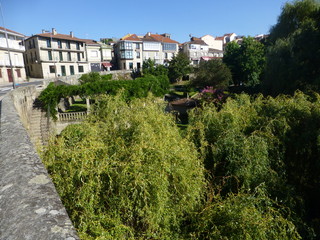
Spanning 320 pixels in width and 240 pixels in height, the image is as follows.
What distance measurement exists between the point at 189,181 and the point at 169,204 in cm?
83

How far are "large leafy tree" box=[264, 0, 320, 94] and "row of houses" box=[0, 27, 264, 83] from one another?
3611cm

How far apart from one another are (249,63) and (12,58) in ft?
139

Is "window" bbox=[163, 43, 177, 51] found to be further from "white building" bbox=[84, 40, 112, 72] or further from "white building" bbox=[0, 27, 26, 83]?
"white building" bbox=[0, 27, 26, 83]

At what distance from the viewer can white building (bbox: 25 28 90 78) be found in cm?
4525

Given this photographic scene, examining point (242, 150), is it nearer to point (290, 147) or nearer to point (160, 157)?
point (290, 147)

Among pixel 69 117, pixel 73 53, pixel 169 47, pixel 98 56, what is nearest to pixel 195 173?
pixel 69 117

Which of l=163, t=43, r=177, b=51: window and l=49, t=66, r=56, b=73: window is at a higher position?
l=163, t=43, r=177, b=51: window

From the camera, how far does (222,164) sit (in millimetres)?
7062

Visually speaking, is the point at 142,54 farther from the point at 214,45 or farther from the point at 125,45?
the point at 214,45

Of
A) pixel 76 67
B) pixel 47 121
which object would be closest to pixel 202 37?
pixel 76 67

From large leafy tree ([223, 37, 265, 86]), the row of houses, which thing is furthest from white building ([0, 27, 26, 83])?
large leafy tree ([223, 37, 265, 86])

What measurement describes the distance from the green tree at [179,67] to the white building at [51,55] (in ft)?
77.0

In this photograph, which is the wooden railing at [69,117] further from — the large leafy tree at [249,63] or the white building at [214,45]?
the white building at [214,45]

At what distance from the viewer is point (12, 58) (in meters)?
37.4
